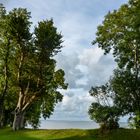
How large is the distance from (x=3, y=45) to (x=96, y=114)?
30.4m

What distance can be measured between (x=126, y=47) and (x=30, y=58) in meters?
22.1

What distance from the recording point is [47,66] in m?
70.9

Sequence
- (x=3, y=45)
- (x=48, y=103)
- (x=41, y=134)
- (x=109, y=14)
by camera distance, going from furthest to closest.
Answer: (x=48, y=103) < (x=3, y=45) < (x=109, y=14) < (x=41, y=134)

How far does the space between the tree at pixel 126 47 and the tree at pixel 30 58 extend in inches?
566

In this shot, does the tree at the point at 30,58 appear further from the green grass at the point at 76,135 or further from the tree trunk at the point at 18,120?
the green grass at the point at 76,135

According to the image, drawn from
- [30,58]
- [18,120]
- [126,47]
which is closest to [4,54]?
[30,58]

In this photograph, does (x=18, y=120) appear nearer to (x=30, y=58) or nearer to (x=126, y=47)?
(x=30, y=58)

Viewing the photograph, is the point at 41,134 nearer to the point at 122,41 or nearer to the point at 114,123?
the point at 114,123

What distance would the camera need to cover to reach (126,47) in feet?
184

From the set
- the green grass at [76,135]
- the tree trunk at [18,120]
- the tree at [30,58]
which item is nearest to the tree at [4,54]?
the tree at [30,58]

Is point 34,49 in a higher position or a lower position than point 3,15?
lower

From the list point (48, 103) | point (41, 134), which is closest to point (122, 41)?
point (41, 134)

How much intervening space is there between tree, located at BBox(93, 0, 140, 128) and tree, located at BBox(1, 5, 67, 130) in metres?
14.4

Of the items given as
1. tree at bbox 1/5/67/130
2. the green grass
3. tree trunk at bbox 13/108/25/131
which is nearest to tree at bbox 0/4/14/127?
tree at bbox 1/5/67/130
